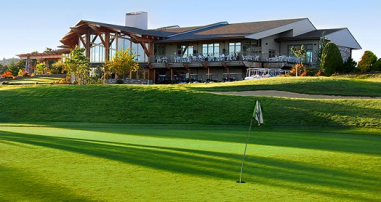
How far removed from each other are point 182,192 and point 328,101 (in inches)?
Result: 688

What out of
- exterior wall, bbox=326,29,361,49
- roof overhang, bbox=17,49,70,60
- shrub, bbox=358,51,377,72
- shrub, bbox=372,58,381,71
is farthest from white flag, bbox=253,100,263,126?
roof overhang, bbox=17,49,70,60

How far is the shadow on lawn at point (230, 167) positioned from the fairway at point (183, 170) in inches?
0.6

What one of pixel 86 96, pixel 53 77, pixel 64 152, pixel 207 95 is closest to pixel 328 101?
pixel 207 95

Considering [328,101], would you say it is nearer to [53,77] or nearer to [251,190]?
[251,190]

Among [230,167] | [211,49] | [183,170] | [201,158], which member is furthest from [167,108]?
[211,49]

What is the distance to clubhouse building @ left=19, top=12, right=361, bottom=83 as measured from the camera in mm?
47375

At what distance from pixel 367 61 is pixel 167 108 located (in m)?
22.5

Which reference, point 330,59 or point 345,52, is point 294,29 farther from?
point 330,59

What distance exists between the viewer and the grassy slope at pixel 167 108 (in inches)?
786

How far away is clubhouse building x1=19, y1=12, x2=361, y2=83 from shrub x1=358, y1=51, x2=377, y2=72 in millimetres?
7109

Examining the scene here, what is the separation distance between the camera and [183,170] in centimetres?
820

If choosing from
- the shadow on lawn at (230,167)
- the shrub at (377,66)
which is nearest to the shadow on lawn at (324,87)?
the shrub at (377,66)

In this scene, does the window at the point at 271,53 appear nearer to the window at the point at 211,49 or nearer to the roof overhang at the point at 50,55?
the window at the point at 211,49

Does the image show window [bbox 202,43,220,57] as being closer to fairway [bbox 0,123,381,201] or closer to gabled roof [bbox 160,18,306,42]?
gabled roof [bbox 160,18,306,42]
